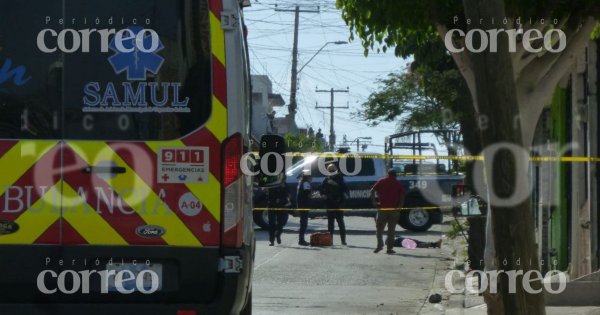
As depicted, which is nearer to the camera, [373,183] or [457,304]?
[457,304]

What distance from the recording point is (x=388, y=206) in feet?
68.8

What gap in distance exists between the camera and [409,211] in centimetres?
2670

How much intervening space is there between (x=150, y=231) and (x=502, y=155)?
232cm

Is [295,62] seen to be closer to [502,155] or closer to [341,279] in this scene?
[341,279]

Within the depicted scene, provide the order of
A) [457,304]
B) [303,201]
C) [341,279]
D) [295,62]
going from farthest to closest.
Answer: [295,62], [303,201], [341,279], [457,304]

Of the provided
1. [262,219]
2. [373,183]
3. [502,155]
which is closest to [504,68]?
[502,155]

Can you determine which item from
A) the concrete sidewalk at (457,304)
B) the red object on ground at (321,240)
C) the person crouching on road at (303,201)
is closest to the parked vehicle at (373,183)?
the person crouching on road at (303,201)

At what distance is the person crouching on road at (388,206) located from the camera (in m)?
20.8

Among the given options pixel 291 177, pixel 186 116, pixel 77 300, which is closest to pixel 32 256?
pixel 77 300

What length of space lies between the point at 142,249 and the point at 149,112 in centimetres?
87

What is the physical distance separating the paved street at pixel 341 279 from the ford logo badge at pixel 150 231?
481cm

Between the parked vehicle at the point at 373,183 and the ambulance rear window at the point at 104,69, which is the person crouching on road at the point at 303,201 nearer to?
the parked vehicle at the point at 373,183

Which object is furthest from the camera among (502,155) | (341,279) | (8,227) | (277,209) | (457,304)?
(277,209)

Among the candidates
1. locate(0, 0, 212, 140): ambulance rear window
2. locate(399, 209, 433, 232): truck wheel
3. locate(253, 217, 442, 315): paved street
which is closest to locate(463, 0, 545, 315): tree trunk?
locate(0, 0, 212, 140): ambulance rear window
